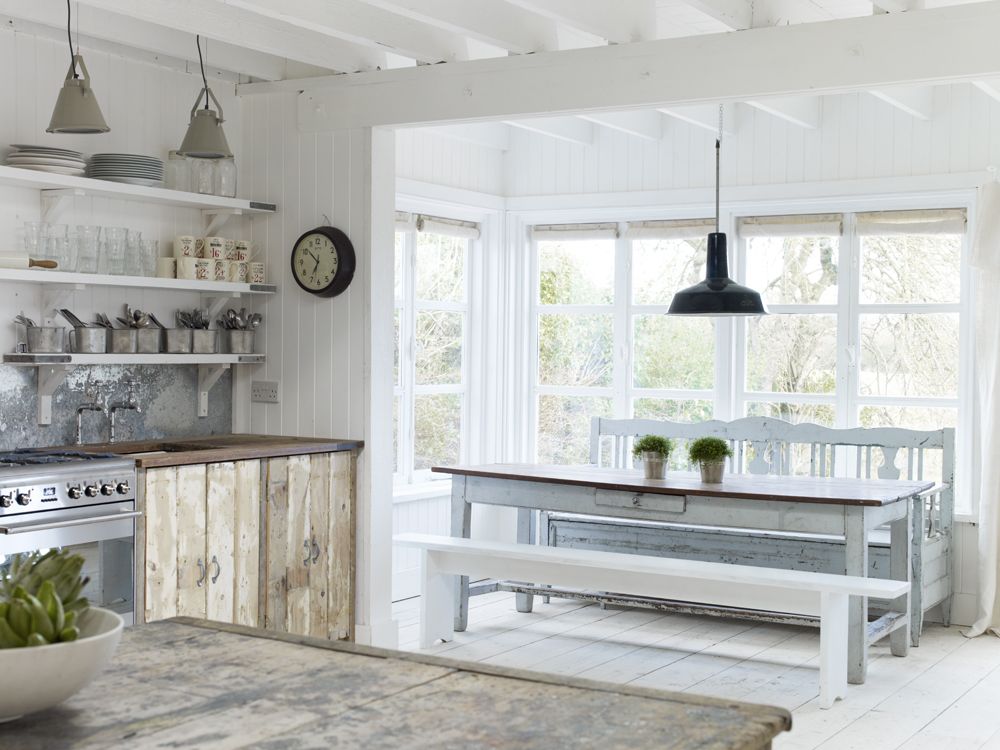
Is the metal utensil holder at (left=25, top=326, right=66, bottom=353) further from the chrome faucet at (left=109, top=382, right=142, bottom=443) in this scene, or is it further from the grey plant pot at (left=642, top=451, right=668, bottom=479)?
the grey plant pot at (left=642, top=451, right=668, bottom=479)

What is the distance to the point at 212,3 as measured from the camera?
4.75m

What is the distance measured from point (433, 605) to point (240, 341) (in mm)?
1541

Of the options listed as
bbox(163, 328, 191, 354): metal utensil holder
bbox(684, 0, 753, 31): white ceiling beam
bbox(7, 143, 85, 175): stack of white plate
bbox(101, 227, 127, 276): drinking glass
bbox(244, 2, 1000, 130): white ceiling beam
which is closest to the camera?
bbox(244, 2, 1000, 130): white ceiling beam

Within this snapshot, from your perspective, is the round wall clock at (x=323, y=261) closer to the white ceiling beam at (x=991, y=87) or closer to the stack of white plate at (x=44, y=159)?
the stack of white plate at (x=44, y=159)

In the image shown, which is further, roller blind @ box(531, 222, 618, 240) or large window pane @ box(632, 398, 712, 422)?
roller blind @ box(531, 222, 618, 240)

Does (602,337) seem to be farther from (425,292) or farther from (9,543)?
(9,543)

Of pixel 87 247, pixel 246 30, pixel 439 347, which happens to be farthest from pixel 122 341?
pixel 439 347

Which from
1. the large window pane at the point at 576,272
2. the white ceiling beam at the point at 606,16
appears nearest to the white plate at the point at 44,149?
the white ceiling beam at the point at 606,16

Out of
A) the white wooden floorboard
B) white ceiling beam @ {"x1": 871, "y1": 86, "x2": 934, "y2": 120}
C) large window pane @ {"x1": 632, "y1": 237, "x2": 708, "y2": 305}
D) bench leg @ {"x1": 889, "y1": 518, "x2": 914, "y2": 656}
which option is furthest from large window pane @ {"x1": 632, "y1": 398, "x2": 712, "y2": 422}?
white ceiling beam @ {"x1": 871, "y1": 86, "x2": 934, "y2": 120}

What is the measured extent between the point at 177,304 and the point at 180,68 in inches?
41.5

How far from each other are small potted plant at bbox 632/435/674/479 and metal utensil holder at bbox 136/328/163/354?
231cm

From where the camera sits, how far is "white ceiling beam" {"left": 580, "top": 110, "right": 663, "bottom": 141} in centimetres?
656

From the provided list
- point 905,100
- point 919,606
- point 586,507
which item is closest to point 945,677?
point 919,606

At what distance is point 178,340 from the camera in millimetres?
5258
